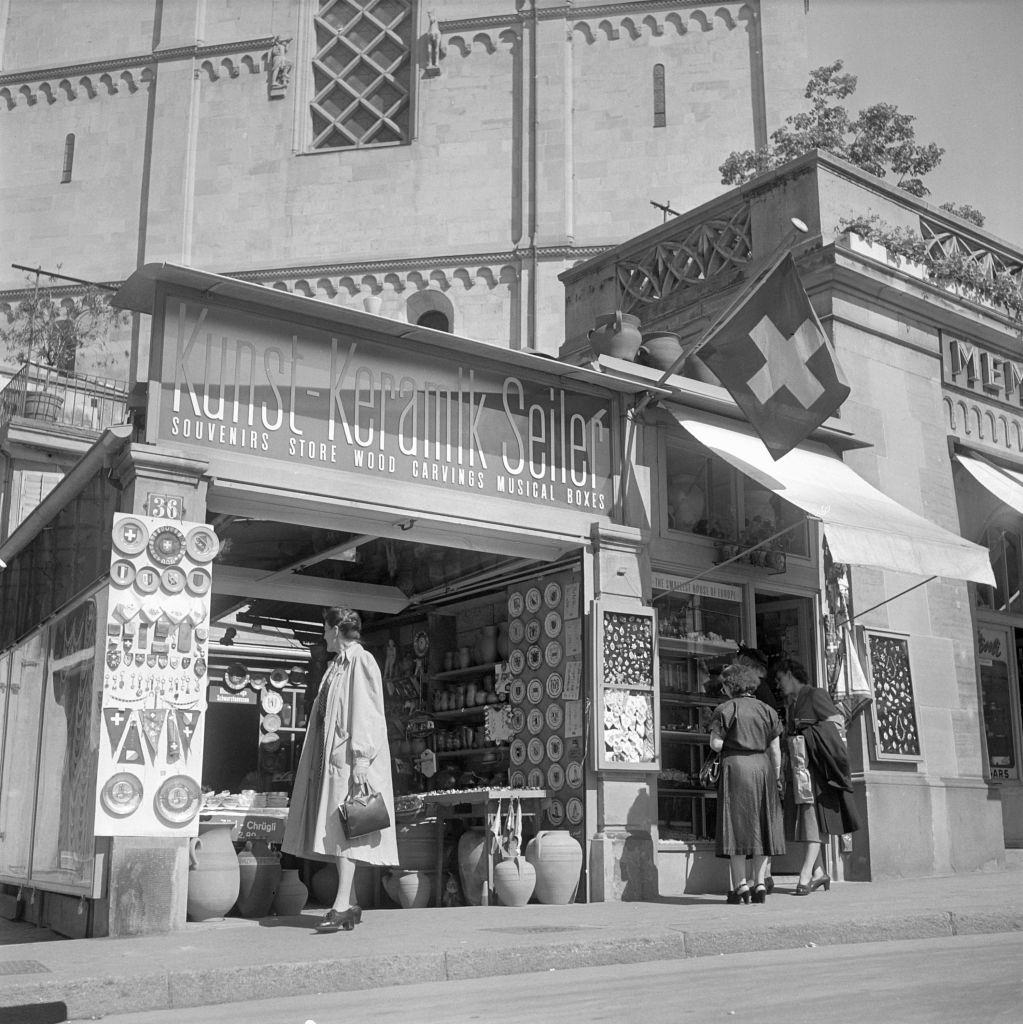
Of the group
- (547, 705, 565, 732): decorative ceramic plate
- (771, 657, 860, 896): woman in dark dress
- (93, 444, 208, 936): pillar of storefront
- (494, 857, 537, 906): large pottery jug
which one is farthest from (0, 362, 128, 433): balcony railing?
(771, 657, 860, 896): woman in dark dress

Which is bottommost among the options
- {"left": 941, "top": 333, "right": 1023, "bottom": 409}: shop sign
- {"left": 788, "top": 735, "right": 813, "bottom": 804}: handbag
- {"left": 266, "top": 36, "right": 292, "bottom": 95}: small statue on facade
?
{"left": 788, "top": 735, "right": 813, "bottom": 804}: handbag

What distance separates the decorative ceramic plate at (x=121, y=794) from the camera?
8102mm

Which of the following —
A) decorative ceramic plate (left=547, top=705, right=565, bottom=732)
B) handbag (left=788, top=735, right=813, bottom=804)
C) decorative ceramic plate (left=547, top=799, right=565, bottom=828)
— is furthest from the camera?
decorative ceramic plate (left=547, top=705, right=565, bottom=732)

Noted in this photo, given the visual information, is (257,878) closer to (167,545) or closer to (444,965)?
(167,545)

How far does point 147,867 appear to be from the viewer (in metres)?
8.15

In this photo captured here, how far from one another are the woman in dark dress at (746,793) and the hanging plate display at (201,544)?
388cm

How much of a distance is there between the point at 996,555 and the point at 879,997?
10564mm

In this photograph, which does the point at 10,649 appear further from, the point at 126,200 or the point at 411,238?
the point at 126,200

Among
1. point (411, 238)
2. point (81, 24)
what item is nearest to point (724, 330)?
point (411, 238)

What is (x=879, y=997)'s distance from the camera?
5.75 meters

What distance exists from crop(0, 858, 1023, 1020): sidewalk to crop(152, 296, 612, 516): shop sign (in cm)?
327

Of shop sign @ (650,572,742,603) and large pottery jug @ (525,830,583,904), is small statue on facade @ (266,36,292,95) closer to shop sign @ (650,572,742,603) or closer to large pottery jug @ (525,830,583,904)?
shop sign @ (650,572,742,603)

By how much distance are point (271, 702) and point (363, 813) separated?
881 centimetres

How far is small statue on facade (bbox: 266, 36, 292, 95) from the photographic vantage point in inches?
1690
